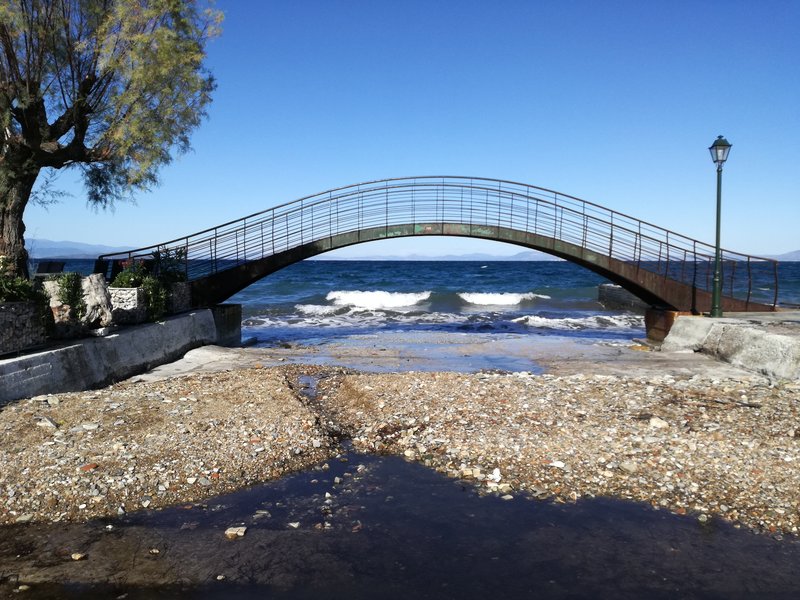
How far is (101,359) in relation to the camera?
11797 mm

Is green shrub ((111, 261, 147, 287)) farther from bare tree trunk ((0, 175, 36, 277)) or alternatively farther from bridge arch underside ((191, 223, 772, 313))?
bridge arch underside ((191, 223, 772, 313))

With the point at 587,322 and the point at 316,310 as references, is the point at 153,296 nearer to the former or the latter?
the point at 587,322

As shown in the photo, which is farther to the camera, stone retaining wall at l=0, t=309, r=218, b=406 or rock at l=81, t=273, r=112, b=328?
rock at l=81, t=273, r=112, b=328

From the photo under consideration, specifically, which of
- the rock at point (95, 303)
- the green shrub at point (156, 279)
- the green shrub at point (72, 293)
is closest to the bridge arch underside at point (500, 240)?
the green shrub at point (156, 279)

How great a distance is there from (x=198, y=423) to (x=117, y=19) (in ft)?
32.9

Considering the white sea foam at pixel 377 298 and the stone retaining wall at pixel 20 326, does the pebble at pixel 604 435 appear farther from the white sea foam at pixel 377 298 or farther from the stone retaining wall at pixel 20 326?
the white sea foam at pixel 377 298

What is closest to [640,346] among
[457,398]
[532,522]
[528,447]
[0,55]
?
[457,398]

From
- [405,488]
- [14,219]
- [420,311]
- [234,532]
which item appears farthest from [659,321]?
[420,311]

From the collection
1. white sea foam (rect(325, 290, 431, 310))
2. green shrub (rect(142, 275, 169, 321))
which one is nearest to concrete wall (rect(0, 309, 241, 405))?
green shrub (rect(142, 275, 169, 321))

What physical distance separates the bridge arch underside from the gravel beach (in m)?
7.70

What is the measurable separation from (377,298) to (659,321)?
31.3m

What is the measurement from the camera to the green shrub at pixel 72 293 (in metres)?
11.9

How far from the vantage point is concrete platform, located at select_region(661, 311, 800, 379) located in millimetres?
12203

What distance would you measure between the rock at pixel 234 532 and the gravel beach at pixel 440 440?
36.8 inches
